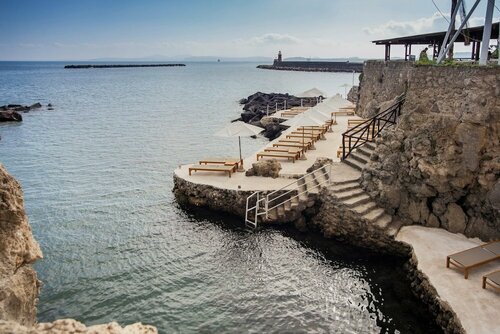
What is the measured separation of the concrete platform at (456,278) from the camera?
9.52m

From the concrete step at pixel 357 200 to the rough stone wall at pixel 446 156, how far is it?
0.26 m

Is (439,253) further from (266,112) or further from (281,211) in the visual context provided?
(266,112)

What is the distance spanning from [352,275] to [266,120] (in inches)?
1043

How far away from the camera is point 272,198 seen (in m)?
17.1

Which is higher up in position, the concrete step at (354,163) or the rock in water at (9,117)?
the concrete step at (354,163)

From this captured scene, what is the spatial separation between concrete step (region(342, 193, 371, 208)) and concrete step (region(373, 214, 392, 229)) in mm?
993

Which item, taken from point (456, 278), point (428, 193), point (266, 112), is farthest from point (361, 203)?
point (266, 112)

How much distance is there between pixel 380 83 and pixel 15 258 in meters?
25.9

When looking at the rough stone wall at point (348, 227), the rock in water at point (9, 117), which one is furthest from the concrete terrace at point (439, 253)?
the rock in water at point (9, 117)

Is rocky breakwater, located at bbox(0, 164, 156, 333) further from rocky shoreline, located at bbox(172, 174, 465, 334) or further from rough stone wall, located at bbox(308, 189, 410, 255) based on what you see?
rough stone wall, located at bbox(308, 189, 410, 255)

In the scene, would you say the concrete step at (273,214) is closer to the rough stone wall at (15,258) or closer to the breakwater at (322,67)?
the rough stone wall at (15,258)

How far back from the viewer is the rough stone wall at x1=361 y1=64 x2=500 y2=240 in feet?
42.4

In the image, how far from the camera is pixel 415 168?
571 inches

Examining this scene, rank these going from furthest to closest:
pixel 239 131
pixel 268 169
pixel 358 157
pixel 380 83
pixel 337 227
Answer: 1. pixel 380 83
2. pixel 239 131
3. pixel 268 169
4. pixel 358 157
5. pixel 337 227
